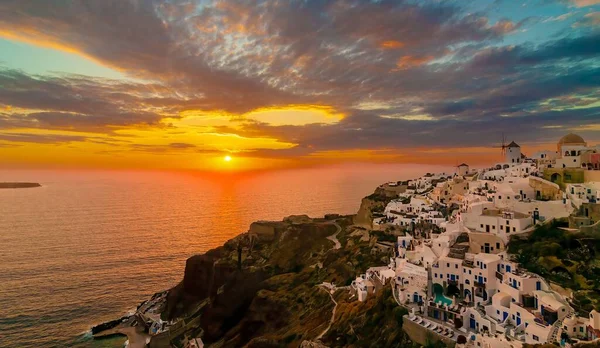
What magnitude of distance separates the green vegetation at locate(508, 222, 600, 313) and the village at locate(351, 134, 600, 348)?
108cm

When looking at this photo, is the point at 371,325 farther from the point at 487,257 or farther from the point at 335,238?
the point at 335,238

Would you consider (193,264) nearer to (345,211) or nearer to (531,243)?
(531,243)

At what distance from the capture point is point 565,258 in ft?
132

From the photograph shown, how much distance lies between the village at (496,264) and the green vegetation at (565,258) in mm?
1082

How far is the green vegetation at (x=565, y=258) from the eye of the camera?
35.1m

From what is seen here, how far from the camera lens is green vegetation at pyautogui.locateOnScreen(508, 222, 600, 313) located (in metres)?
35.1

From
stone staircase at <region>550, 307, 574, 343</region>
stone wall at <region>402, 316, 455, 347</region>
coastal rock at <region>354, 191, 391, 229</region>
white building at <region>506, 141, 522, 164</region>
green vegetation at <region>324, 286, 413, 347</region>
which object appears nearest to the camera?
stone staircase at <region>550, 307, 574, 343</region>

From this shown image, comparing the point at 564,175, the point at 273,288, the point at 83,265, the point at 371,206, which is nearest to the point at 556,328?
the point at 564,175

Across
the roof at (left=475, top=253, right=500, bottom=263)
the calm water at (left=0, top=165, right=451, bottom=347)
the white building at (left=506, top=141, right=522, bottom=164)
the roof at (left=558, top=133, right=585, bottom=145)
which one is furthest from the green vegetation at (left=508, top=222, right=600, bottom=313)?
the calm water at (left=0, top=165, right=451, bottom=347)

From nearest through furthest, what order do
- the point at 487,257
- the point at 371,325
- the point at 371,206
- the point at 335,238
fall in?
the point at 487,257 < the point at 371,325 < the point at 335,238 < the point at 371,206

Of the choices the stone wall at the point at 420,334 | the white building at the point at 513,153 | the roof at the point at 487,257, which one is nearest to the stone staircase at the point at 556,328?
the stone wall at the point at 420,334

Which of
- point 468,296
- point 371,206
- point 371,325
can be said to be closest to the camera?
point 468,296

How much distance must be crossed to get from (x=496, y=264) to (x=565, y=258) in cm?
752

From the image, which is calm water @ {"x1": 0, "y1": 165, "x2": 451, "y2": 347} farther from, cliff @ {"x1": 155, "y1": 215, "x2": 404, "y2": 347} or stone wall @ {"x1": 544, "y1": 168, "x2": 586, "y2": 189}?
stone wall @ {"x1": 544, "y1": 168, "x2": 586, "y2": 189}
